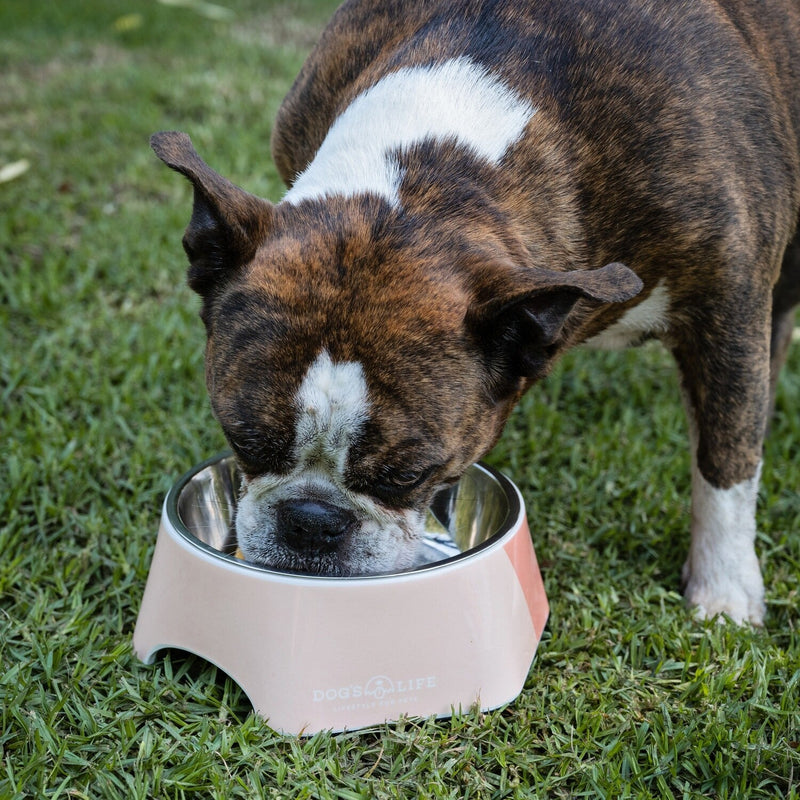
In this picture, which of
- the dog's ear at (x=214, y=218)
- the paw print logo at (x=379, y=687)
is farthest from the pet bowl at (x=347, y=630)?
the dog's ear at (x=214, y=218)

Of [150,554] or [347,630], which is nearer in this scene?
[347,630]

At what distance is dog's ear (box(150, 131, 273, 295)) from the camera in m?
2.69

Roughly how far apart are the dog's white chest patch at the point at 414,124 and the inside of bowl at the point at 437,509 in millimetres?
1011

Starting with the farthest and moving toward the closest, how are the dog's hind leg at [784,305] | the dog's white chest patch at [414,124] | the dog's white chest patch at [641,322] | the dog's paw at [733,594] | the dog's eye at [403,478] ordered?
Answer: the dog's hind leg at [784,305]
the dog's paw at [733,594]
the dog's white chest patch at [641,322]
the dog's white chest patch at [414,124]
the dog's eye at [403,478]

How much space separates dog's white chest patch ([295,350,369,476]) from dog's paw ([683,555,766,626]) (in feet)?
4.85

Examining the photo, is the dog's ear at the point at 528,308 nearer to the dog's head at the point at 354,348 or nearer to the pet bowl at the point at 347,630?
the dog's head at the point at 354,348

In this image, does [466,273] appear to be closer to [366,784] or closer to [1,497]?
[366,784]

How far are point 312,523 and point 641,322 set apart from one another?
4.39 feet

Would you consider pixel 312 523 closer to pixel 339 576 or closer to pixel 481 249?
pixel 339 576

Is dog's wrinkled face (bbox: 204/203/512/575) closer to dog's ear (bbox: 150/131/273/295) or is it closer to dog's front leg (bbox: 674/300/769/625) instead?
dog's ear (bbox: 150/131/273/295)

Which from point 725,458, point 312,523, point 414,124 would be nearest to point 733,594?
point 725,458

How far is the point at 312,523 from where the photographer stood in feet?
8.99

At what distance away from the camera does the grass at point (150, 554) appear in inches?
102

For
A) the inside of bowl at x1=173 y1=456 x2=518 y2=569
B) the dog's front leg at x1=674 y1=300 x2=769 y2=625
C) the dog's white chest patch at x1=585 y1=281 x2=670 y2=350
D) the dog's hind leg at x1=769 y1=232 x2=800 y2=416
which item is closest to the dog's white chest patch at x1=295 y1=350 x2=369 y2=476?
the inside of bowl at x1=173 y1=456 x2=518 y2=569
